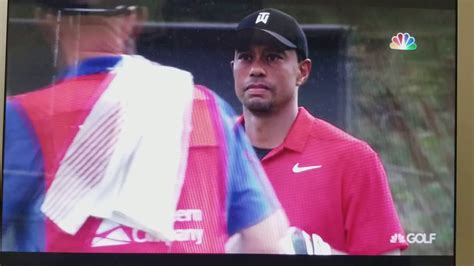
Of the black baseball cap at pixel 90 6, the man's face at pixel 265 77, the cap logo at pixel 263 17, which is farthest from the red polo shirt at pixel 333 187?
the black baseball cap at pixel 90 6

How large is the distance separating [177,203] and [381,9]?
1133 millimetres

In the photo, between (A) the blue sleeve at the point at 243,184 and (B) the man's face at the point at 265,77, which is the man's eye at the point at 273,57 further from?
(A) the blue sleeve at the point at 243,184

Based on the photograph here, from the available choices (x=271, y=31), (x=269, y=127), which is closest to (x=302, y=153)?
(x=269, y=127)

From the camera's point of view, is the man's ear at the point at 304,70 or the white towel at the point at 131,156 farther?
the man's ear at the point at 304,70

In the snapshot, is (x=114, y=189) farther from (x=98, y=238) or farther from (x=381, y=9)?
(x=381, y=9)

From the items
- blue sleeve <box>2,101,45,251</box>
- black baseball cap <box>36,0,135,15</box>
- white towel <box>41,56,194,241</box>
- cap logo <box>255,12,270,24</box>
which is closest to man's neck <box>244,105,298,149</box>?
white towel <box>41,56,194,241</box>

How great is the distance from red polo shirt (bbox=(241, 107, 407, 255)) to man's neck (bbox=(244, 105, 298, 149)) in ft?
0.08

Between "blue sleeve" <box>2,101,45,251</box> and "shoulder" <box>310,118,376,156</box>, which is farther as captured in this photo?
"shoulder" <box>310,118,376,156</box>

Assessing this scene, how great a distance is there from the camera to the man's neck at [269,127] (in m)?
2.73

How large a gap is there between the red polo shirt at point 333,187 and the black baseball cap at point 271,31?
0.87 ft

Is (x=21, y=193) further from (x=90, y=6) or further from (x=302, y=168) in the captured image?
(x=302, y=168)

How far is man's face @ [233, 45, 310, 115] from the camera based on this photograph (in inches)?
107

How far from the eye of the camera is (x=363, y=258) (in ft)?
8.91

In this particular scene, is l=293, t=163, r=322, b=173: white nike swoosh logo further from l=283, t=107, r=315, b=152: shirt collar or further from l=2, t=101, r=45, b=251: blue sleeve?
l=2, t=101, r=45, b=251: blue sleeve
